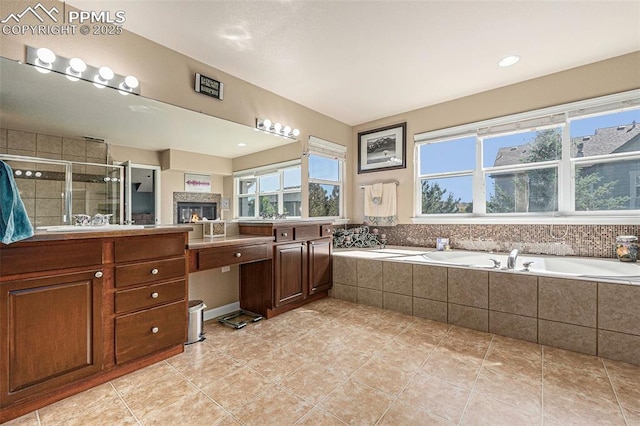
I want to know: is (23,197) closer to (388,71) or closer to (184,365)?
(184,365)

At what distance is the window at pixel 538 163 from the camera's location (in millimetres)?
2652

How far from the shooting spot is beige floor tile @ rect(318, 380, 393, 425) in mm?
1391

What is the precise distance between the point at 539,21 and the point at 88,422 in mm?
3798

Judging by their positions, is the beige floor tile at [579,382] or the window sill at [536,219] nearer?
the beige floor tile at [579,382]

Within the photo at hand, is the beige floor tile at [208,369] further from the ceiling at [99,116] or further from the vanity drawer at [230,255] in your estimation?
the ceiling at [99,116]

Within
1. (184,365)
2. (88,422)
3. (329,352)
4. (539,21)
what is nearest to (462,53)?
Result: (539,21)

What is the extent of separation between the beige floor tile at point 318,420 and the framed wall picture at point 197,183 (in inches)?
77.6

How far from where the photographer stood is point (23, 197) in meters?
1.67

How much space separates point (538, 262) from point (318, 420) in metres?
2.57

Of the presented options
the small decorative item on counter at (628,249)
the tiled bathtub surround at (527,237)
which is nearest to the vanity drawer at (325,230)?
the tiled bathtub surround at (527,237)

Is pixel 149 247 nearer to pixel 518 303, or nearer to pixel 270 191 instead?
pixel 270 191

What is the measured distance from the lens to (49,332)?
57.7 inches

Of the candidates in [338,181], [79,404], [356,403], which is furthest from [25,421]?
[338,181]

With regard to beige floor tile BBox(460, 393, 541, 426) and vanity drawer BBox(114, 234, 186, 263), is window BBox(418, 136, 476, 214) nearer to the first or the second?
beige floor tile BBox(460, 393, 541, 426)
